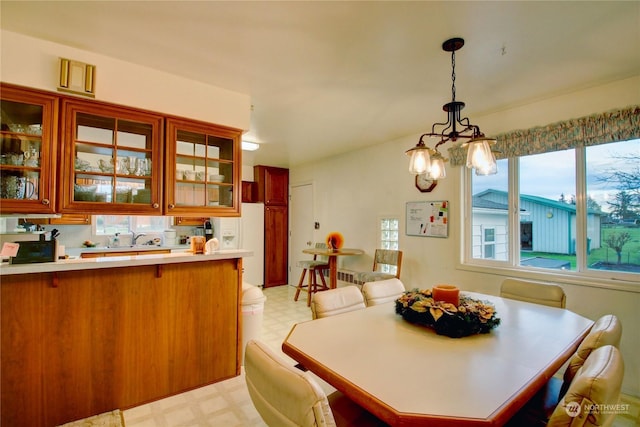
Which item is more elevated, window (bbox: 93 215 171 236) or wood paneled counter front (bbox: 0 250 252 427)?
window (bbox: 93 215 171 236)

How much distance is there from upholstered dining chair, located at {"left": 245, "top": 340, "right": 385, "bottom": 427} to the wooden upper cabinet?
4873mm

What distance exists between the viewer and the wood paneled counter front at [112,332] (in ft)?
5.82

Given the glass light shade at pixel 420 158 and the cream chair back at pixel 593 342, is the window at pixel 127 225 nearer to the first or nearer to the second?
the glass light shade at pixel 420 158

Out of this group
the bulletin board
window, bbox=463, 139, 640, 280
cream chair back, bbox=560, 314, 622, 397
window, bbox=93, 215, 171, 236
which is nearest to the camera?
cream chair back, bbox=560, 314, 622, 397

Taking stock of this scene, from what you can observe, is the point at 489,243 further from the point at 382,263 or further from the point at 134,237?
the point at 134,237

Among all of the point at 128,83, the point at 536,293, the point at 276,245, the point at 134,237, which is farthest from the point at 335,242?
the point at 134,237

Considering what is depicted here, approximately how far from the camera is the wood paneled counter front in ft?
5.82

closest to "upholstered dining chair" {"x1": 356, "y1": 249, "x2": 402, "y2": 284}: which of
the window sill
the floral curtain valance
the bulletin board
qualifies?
the bulletin board

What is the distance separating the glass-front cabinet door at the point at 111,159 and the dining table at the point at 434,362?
5.11 ft

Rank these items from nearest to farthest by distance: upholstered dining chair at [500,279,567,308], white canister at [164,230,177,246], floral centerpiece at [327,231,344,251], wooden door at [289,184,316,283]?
upholstered dining chair at [500,279,567,308]
floral centerpiece at [327,231,344,251]
white canister at [164,230,177,246]
wooden door at [289,184,316,283]

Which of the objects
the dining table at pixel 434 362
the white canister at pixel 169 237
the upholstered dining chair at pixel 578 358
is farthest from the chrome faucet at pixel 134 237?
the upholstered dining chair at pixel 578 358

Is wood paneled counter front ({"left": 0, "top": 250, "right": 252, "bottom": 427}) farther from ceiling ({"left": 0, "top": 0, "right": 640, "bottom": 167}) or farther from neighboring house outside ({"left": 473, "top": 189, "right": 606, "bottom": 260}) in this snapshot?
neighboring house outside ({"left": 473, "top": 189, "right": 606, "bottom": 260})

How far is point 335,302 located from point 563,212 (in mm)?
2246

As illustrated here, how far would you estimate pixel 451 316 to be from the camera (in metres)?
1.44
